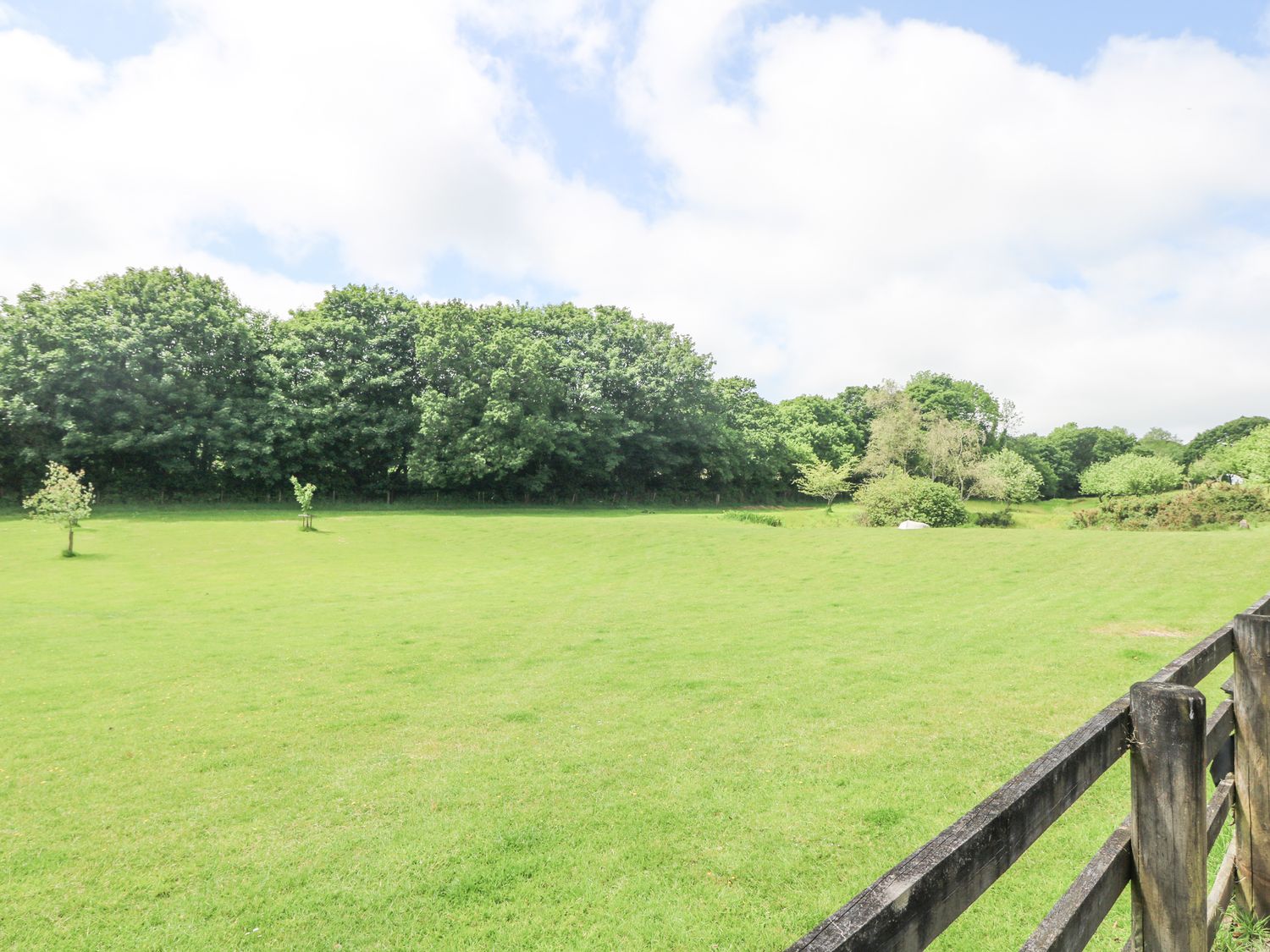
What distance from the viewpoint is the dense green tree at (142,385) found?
3981cm

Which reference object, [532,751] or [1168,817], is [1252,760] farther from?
[532,751]

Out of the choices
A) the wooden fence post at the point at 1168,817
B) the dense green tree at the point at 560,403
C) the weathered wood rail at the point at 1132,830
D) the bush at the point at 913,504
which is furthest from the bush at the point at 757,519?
the wooden fence post at the point at 1168,817

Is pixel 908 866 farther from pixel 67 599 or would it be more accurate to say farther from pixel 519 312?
pixel 519 312

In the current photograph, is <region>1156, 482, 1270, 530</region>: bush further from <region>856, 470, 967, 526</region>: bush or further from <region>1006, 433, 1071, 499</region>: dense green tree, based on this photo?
<region>1006, 433, 1071, 499</region>: dense green tree

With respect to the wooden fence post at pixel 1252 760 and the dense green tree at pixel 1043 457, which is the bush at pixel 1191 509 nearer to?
the wooden fence post at pixel 1252 760

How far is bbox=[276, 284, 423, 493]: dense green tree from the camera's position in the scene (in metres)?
45.9

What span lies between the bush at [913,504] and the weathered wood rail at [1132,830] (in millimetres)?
37147

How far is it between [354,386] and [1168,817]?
50.6m

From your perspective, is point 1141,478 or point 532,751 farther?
point 1141,478

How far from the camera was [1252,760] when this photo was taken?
3320 mm

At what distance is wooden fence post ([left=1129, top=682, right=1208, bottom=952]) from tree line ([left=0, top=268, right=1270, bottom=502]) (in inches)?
1739

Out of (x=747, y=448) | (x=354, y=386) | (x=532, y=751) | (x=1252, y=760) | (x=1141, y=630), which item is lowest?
(x=532, y=751)

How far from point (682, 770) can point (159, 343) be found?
1898 inches

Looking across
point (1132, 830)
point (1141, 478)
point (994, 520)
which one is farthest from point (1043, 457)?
point (1132, 830)
